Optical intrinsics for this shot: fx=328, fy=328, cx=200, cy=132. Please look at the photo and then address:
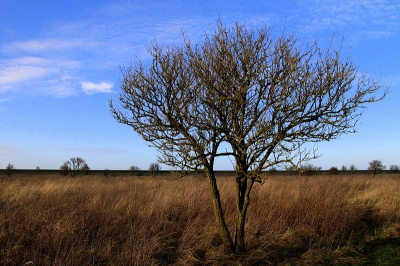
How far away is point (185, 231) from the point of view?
25.6ft

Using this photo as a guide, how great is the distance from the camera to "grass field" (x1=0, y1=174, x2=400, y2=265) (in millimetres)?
6297

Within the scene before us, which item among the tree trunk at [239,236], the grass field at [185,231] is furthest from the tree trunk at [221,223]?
the grass field at [185,231]

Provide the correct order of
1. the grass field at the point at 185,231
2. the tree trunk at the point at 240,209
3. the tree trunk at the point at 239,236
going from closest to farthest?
the grass field at the point at 185,231 < the tree trunk at the point at 240,209 < the tree trunk at the point at 239,236

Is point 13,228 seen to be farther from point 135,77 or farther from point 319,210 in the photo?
point 319,210

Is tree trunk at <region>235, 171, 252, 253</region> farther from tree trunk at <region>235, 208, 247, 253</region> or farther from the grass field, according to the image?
the grass field

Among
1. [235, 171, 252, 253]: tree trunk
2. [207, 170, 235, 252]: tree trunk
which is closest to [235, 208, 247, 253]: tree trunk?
[235, 171, 252, 253]: tree trunk

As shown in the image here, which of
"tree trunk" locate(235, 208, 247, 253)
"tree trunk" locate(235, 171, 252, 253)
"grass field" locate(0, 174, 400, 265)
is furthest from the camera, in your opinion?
"tree trunk" locate(235, 208, 247, 253)

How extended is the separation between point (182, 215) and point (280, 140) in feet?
16.7

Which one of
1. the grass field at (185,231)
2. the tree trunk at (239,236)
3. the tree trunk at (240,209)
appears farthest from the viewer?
the tree trunk at (239,236)

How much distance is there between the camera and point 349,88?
612 centimetres

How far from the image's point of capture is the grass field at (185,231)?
630cm

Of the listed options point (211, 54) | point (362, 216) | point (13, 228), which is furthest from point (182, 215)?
point (362, 216)

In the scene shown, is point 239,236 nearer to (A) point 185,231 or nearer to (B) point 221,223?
(B) point 221,223

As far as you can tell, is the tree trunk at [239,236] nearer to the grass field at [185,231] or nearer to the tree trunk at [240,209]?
the tree trunk at [240,209]
